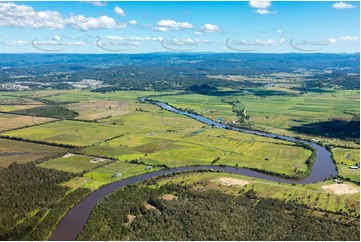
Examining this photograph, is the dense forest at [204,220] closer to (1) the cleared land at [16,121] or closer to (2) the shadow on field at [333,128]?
(2) the shadow on field at [333,128]

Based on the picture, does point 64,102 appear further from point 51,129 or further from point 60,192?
point 60,192

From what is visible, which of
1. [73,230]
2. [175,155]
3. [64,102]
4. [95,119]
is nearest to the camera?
[73,230]

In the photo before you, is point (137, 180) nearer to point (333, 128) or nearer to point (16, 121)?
point (16, 121)

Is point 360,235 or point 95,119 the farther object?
point 95,119

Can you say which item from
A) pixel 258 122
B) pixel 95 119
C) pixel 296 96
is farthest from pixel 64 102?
pixel 296 96

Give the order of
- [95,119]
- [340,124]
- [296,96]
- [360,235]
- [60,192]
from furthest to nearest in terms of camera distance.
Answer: [296,96], [95,119], [340,124], [60,192], [360,235]
